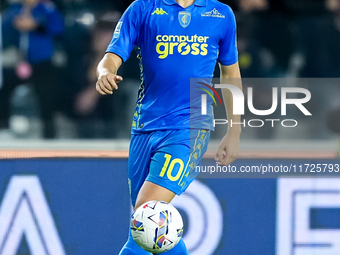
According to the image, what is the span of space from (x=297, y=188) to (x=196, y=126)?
3.85 ft

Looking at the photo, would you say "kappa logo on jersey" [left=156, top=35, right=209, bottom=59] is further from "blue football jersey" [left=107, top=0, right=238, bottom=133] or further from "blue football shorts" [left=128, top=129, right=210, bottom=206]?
"blue football shorts" [left=128, top=129, right=210, bottom=206]

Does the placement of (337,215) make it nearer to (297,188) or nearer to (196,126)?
(297,188)

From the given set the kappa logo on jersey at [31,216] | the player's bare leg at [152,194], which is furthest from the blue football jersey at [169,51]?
the kappa logo on jersey at [31,216]

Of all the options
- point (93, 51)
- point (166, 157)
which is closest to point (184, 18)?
point (166, 157)

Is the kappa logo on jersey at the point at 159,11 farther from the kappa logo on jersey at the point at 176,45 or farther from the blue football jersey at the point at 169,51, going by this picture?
the kappa logo on jersey at the point at 176,45

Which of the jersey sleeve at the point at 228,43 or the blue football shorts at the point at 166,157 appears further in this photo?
the jersey sleeve at the point at 228,43

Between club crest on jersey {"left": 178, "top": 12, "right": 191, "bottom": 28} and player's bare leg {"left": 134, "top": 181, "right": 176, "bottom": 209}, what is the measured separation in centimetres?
85

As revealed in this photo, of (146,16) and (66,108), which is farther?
(66,108)

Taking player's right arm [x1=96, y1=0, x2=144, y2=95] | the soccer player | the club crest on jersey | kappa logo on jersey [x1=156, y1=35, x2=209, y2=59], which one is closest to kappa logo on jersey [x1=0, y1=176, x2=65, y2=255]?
the soccer player

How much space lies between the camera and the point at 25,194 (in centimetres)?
354

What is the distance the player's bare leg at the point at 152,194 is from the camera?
2590 mm

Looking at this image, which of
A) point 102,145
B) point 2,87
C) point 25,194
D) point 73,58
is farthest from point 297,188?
point 2,87

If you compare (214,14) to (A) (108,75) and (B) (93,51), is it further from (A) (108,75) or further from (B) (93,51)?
(B) (93,51)

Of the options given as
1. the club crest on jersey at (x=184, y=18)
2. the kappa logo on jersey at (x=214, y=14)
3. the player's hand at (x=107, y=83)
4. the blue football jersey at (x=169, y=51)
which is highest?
the kappa logo on jersey at (x=214, y=14)
